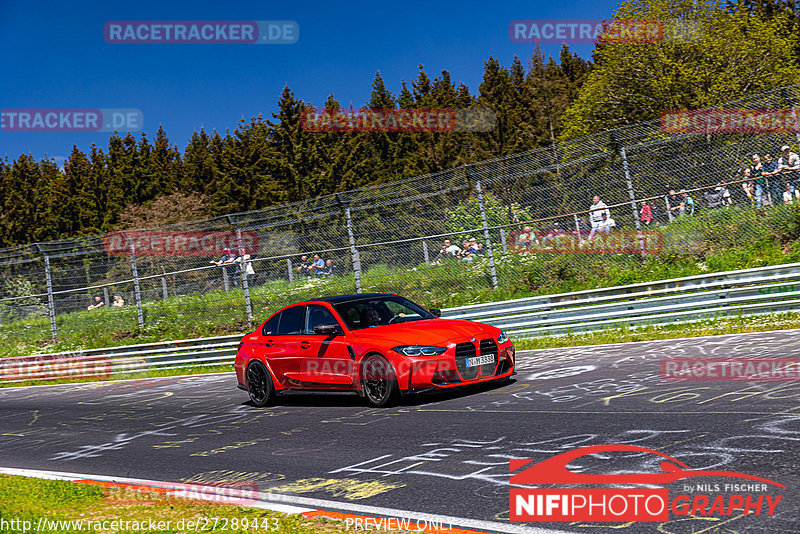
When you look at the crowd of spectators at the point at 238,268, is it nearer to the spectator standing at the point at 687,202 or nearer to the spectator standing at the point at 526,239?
the spectator standing at the point at 526,239

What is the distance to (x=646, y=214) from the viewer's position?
1541 centimetres

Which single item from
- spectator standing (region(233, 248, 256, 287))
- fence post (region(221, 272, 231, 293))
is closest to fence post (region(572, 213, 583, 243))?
spectator standing (region(233, 248, 256, 287))

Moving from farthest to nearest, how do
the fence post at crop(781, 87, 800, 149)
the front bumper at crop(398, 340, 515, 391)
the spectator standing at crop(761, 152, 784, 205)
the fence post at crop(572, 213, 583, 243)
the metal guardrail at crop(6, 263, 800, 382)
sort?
the fence post at crop(572, 213, 583, 243) → the spectator standing at crop(761, 152, 784, 205) → the fence post at crop(781, 87, 800, 149) → the metal guardrail at crop(6, 263, 800, 382) → the front bumper at crop(398, 340, 515, 391)

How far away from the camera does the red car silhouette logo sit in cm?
483

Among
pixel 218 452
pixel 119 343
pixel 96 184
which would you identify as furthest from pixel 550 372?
pixel 96 184

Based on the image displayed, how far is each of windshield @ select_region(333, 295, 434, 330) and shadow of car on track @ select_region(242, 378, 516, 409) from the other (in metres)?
0.97

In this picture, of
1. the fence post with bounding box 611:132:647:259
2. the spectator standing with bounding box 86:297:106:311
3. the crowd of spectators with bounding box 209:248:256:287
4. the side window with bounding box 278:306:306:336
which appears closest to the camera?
the side window with bounding box 278:306:306:336

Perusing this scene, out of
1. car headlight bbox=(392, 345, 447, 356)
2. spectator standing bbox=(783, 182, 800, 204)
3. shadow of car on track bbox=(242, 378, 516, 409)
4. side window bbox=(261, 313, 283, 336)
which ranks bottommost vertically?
shadow of car on track bbox=(242, 378, 516, 409)

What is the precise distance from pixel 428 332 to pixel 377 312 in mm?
1201

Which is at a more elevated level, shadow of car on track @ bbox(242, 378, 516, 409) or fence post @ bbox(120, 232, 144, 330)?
fence post @ bbox(120, 232, 144, 330)

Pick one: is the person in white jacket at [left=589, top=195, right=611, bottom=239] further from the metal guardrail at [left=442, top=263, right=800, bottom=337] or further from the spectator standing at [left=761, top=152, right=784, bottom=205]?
the spectator standing at [left=761, top=152, right=784, bottom=205]

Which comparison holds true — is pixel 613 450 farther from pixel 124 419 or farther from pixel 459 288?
pixel 459 288

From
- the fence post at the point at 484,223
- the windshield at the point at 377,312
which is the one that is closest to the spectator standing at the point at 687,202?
the fence post at the point at 484,223

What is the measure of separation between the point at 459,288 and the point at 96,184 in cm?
4748
